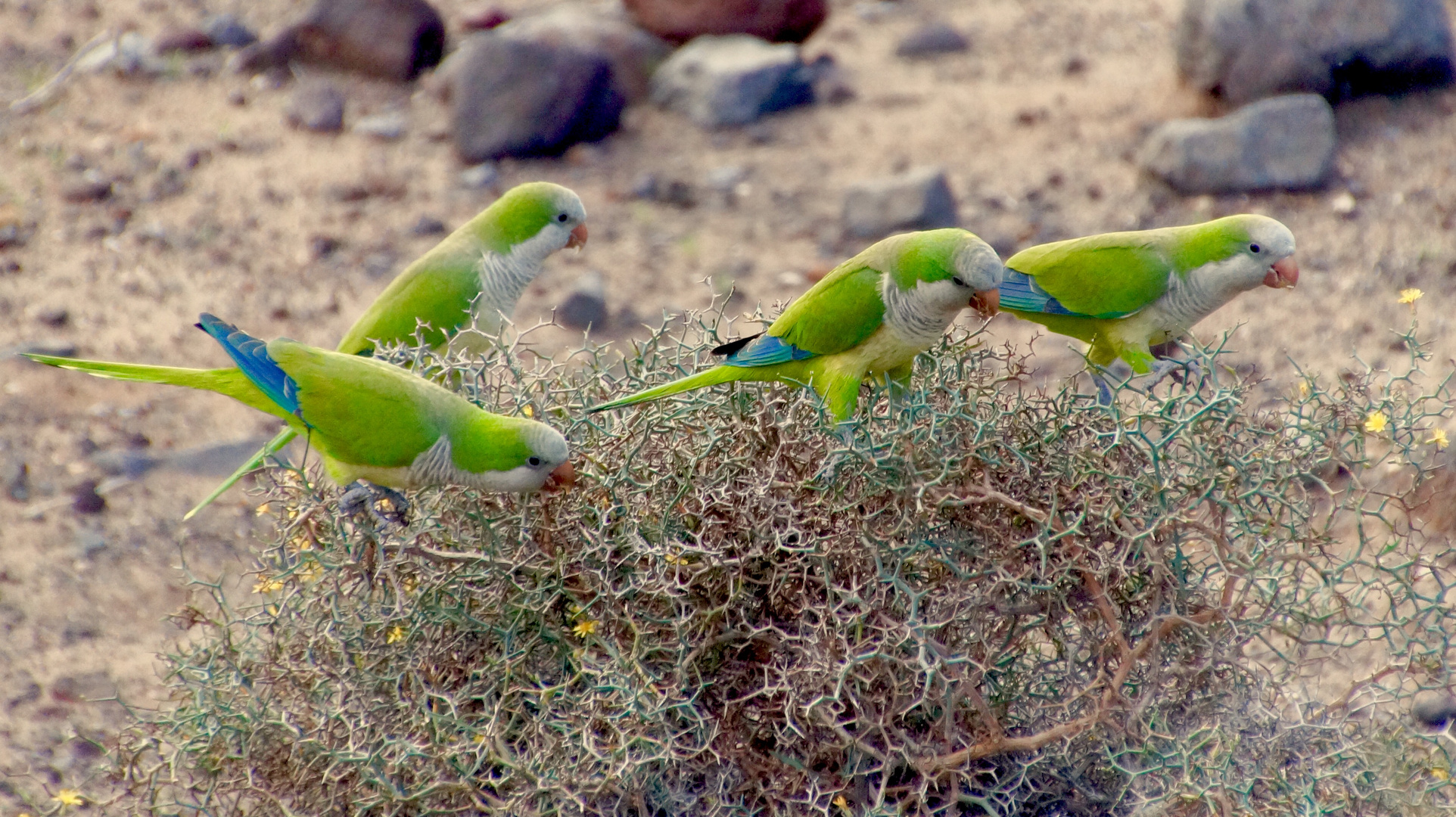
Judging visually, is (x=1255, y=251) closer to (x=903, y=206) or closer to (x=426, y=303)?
(x=426, y=303)

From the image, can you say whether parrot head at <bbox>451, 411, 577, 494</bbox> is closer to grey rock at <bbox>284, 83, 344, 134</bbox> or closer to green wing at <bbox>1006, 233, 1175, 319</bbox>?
green wing at <bbox>1006, 233, 1175, 319</bbox>

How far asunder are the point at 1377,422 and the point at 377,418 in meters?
2.31

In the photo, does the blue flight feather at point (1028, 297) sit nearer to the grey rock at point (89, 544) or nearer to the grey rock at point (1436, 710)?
the grey rock at point (1436, 710)

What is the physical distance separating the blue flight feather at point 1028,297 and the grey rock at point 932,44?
6.07 m

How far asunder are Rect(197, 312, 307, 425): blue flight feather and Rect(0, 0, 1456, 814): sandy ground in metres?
1.38

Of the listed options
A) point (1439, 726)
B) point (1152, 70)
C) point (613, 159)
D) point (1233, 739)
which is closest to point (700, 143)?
point (613, 159)

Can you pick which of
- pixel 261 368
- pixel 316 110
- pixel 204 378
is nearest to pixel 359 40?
pixel 316 110

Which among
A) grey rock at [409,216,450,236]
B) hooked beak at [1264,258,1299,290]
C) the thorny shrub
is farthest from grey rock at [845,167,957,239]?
the thorny shrub

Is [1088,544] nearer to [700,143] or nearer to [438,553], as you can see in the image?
[438,553]

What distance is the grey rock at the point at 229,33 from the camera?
9.20 m

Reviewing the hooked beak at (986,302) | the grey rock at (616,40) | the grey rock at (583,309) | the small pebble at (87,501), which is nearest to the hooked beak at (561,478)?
the hooked beak at (986,302)

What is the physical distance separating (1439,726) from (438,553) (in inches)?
126

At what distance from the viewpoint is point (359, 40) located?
8.77 m

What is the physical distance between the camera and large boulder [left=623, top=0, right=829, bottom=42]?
8922 mm
